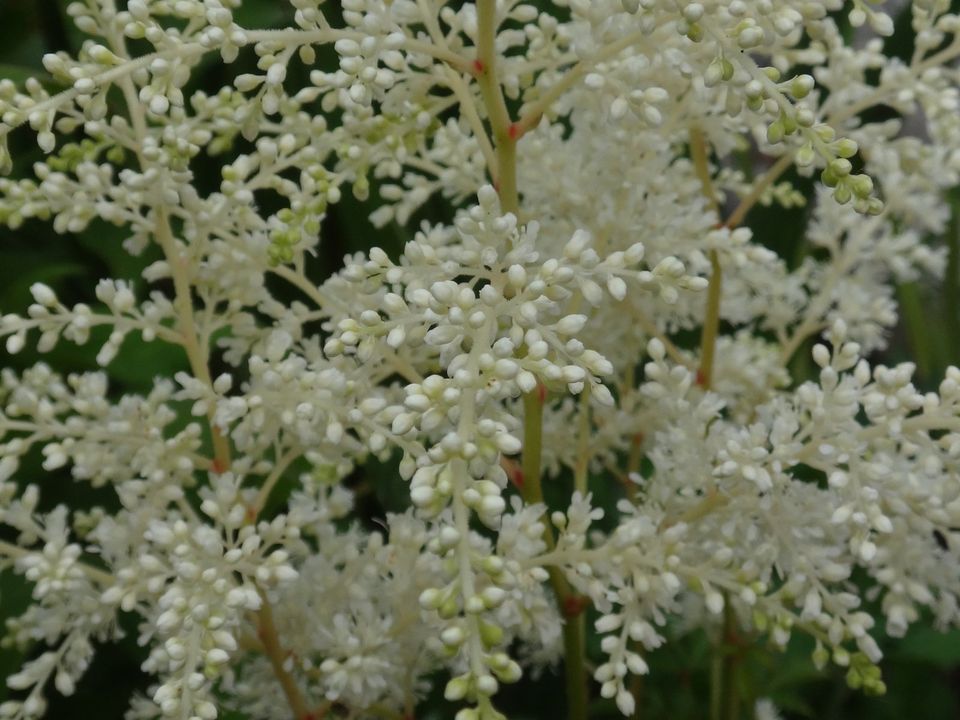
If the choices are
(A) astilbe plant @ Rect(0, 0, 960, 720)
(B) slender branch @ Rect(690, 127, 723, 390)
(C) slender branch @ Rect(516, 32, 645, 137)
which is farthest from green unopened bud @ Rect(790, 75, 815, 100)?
(B) slender branch @ Rect(690, 127, 723, 390)

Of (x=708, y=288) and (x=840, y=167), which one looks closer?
(x=840, y=167)

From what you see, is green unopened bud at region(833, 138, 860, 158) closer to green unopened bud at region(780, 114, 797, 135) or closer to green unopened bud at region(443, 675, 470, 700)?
green unopened bud at region(780, 114, 797, 135)

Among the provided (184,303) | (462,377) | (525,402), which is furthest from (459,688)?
(184,303)

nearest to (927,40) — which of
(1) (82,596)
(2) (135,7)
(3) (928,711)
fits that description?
(2) (135,7)

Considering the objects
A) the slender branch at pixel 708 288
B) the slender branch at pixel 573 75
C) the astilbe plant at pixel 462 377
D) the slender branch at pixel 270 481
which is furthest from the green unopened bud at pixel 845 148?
the slender branch at pixel 270 481

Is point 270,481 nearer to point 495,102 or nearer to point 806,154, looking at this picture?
point 495,102

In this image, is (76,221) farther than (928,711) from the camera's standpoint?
No

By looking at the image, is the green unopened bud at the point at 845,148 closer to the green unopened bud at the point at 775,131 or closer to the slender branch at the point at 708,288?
the green unopened bud at the point at 775,131

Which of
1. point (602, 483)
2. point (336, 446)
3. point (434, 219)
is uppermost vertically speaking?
point (336, 446)

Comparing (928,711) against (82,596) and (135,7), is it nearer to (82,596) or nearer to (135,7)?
(82,596)
